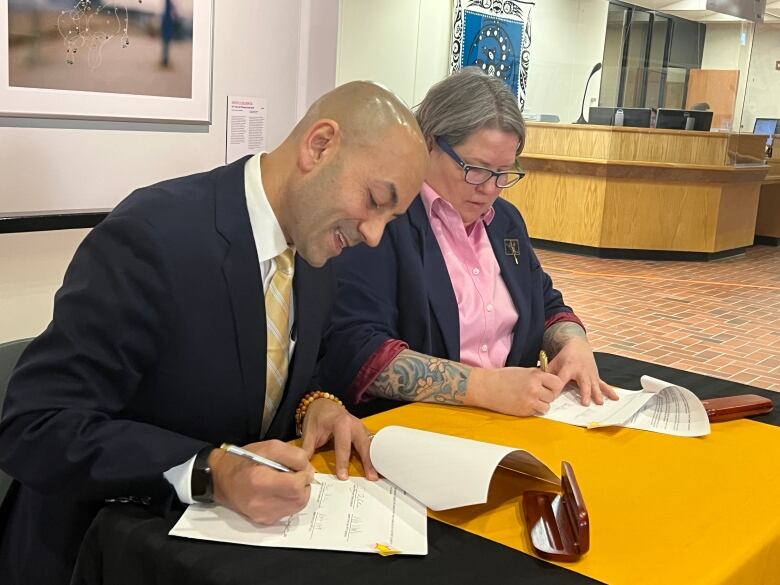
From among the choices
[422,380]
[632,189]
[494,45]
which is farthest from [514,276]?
[494,45]

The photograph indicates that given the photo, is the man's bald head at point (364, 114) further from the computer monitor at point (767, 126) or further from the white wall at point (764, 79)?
the white wall at point (764, 79)

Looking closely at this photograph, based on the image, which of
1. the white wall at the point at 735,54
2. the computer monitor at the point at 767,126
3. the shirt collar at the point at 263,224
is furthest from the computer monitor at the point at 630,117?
the shirt collar at the point at 263,224

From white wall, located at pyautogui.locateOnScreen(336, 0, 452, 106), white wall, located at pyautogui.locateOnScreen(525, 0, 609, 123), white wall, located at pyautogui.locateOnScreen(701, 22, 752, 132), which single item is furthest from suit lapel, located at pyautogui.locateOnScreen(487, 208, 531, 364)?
white wall, located at pyautogui.locateOnScreen(525, 0, 609, 123)

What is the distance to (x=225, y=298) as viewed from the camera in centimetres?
138

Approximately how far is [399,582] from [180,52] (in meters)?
→ 2.48

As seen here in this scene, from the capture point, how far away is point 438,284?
211 cm

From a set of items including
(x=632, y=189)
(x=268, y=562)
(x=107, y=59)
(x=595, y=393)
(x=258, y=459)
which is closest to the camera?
(x=268, y=562)

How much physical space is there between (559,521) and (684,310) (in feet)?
21.4

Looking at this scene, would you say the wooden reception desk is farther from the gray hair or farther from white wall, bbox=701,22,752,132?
the gray hair

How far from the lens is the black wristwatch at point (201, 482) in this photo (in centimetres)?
123

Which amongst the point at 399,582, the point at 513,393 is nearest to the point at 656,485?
the point at 513,393

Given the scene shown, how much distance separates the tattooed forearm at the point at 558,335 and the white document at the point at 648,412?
33cm

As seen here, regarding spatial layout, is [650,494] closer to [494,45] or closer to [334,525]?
[334,525]

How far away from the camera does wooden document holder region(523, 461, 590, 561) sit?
1174mm
